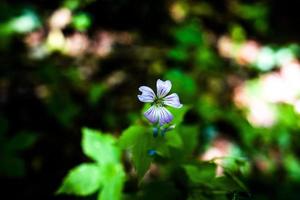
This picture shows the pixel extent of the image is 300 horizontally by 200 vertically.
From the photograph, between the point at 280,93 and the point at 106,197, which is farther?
the point at 280,93

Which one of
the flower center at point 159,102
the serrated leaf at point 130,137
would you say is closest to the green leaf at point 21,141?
the serrated leaf at point 130,137

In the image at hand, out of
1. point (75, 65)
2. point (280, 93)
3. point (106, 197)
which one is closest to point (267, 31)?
point (280, 93)

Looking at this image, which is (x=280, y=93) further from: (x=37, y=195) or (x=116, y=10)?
(x=37, y=195)

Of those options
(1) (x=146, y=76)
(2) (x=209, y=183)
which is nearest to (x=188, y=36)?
(1) (x=146, y=76)

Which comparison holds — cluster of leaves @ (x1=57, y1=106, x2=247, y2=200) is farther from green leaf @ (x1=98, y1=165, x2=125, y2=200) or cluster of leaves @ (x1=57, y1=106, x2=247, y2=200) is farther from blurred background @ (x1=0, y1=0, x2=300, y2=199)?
blurred background @ (x1=0, y1=0, x2=300, y2=199)

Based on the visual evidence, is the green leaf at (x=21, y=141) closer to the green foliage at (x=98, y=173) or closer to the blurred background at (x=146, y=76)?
the blurred background at (x=146, y=76)

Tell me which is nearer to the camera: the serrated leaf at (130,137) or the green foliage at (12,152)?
the serrated leaf at (130,137)

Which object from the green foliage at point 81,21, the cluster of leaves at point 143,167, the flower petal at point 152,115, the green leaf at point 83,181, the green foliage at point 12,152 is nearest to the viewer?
the flower petal at point 152,115
